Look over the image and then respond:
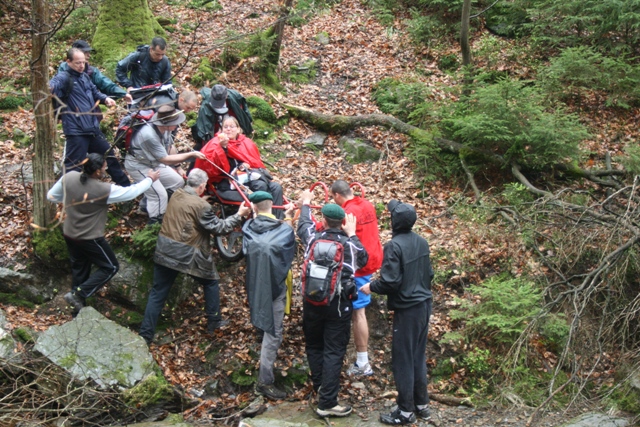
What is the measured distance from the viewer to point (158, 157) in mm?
7535

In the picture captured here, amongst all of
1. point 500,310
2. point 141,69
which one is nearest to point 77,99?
point 141,69

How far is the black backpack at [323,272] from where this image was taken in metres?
5.95

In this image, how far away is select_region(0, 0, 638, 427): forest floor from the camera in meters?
7.05

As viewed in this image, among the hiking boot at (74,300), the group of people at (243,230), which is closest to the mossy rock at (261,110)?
the group of people at (243,230)

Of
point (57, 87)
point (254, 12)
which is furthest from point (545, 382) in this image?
point (254, 12)

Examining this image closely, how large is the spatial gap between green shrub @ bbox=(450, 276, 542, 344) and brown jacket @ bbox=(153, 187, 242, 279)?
11.4 ft

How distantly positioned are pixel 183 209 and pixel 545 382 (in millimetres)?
5118

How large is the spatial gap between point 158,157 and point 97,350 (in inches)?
104

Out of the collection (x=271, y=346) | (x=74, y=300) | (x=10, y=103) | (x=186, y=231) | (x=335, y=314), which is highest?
(x=10, y=103)

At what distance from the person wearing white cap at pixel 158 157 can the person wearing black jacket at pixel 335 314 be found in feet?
7.69

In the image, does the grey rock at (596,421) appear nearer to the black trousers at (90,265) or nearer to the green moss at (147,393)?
the green moss at (147,393)

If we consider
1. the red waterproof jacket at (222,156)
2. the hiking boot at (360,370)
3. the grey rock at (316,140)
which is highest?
the red waterproof jacket at (222,156)

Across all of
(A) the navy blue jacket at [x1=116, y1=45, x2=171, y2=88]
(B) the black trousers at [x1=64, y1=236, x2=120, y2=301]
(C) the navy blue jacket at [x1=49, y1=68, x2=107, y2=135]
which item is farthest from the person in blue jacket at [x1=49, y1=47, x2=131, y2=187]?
(B) the black trousers at [x1=64, y1=236, x2=120, y2=301]

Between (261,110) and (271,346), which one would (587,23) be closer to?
(261,110)
